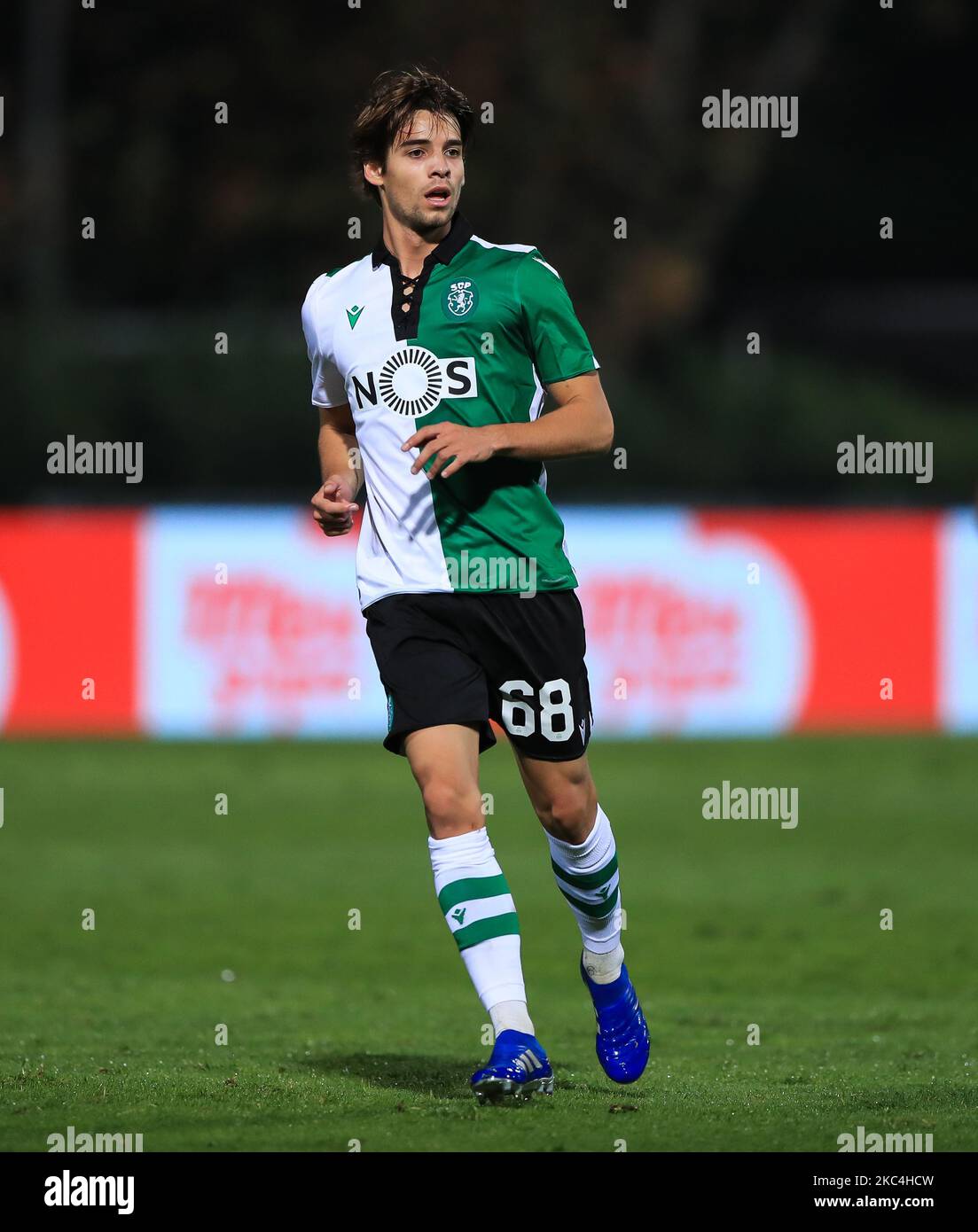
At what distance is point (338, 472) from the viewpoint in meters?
6.25

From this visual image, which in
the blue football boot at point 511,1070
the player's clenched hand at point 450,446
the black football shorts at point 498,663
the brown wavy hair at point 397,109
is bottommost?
the blue football boot at point 511,1070

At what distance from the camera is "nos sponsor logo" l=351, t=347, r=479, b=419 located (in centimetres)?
584

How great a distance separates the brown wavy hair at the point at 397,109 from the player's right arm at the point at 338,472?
759 millimetres

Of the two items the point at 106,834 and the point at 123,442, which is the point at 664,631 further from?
the point at 123,442

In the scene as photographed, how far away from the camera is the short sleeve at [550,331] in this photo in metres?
5.81

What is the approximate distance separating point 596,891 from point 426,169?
202cm

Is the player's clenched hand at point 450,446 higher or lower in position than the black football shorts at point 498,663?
higher

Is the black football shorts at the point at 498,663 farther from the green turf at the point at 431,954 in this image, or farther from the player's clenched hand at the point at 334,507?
the green turf at the point at 431,954

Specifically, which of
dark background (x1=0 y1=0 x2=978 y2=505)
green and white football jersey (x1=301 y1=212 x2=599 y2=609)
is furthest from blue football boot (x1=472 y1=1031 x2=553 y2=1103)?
dark background (x1=0 y1=0 x2=978 y2=505)

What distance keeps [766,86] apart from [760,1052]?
92.8 ft

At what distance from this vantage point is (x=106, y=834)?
501 inches

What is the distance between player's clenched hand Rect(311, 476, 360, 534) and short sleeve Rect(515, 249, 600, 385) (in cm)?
64

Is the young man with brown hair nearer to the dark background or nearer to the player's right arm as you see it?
the player's right arm

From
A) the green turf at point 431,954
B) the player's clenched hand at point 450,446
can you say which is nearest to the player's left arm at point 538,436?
the player's clenched hand at point 450,446
